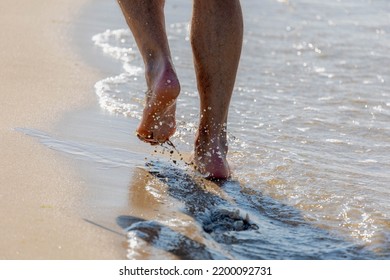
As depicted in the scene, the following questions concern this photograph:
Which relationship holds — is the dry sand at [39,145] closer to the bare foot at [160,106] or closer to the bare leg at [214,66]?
the bare foot at [160,106]

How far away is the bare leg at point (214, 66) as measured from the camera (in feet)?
10.4

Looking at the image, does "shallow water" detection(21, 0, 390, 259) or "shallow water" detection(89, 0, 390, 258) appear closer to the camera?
"shallow water" detection(21, 0, 390, 259)

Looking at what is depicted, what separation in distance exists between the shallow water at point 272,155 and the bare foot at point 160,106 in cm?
13

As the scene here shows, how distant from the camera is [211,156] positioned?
126 inches

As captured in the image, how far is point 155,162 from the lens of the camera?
329 cm

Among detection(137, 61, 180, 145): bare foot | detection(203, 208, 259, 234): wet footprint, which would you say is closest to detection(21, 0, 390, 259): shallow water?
detection(203, 208, 259, 234): wet footprint

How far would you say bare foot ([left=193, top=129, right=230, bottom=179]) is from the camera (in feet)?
10.4

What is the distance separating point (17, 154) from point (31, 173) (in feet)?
0.60

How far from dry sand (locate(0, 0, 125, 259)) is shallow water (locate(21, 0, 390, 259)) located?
0.32ft

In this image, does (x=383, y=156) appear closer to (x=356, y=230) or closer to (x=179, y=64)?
(x=356, y=230)

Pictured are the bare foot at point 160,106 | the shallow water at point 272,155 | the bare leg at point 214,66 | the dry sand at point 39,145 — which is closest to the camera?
the dry sand at point 39,145

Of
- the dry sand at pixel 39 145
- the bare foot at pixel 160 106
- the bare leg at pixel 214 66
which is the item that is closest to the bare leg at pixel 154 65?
the bare foot at pixel 160 106

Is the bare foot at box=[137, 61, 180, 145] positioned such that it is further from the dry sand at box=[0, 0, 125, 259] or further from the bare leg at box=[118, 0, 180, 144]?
the dry sand at box=[0, 0, 125, 259]

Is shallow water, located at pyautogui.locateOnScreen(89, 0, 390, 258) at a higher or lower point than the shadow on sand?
higher
